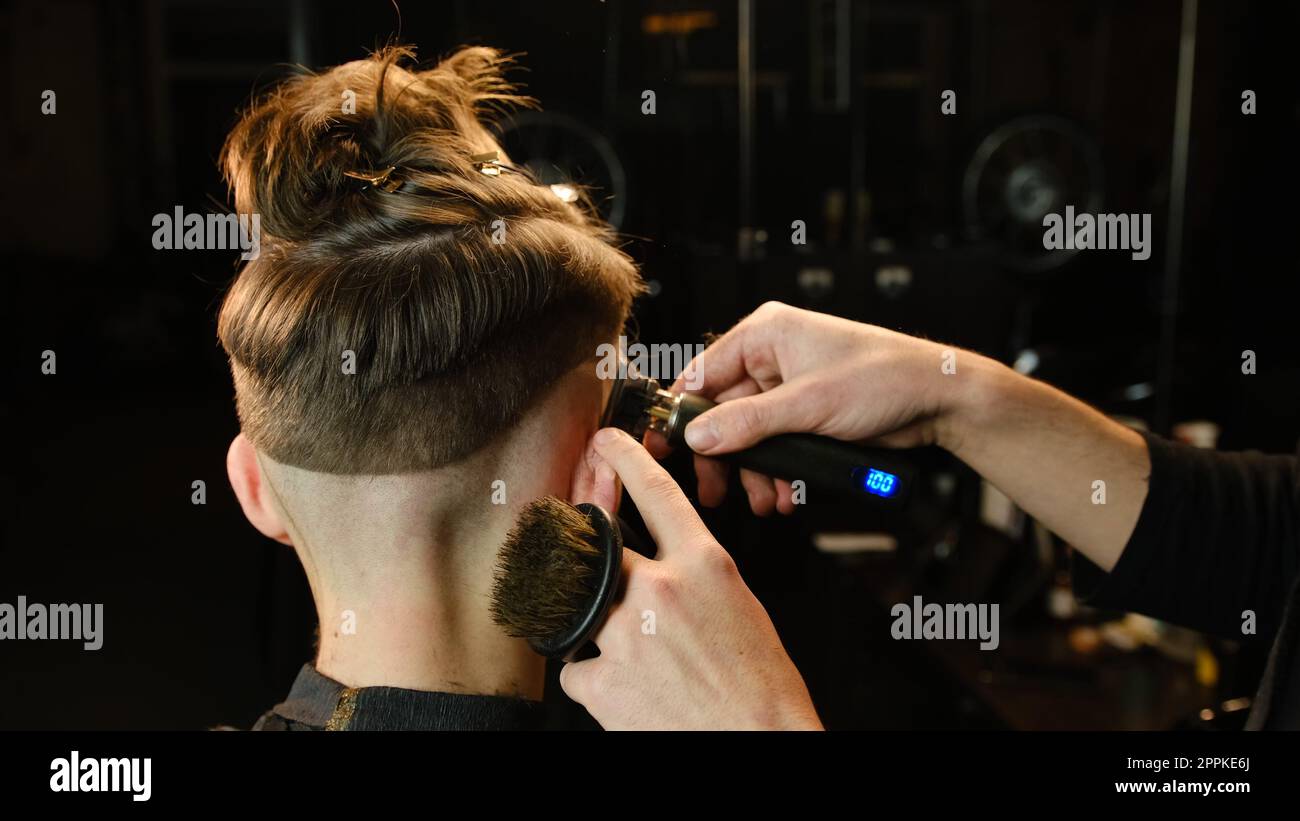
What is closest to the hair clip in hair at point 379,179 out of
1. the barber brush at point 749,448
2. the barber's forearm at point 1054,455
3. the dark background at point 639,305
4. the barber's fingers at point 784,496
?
the dark background at point 639,305

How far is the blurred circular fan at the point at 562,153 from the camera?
1.11 m

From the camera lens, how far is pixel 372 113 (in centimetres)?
97

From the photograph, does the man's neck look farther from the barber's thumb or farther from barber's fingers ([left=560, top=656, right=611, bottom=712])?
the barber's thumb

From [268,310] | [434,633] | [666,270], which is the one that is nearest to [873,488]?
[666,270]

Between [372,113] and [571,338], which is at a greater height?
[372,113]

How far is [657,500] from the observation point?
0.88 meters

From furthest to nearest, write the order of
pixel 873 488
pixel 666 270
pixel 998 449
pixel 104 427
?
pixel 104 427, pixel 998 449, pixel 666 270, pixel 873 488

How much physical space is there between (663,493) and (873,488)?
0.22 meters

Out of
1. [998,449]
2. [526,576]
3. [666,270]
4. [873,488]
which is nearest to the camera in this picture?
[526,576]

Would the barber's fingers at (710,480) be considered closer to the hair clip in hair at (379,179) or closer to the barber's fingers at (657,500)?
the barber's fingers at (657,500)

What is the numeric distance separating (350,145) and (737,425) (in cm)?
47

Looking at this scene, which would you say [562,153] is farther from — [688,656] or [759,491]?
[688,656]

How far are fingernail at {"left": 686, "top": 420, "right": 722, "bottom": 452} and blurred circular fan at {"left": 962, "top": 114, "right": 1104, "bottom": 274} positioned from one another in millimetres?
2525

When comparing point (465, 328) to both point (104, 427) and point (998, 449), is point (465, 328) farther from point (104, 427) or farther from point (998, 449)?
point (104, 427)
